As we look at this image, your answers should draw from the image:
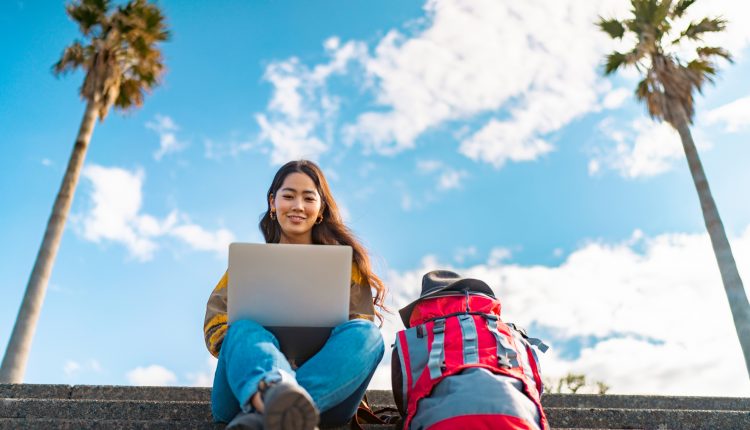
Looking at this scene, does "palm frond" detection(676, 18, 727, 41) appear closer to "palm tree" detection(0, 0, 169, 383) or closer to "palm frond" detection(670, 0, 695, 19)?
"palm frond" detection(670, 0, 695, 19)

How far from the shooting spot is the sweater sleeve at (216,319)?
2.71m

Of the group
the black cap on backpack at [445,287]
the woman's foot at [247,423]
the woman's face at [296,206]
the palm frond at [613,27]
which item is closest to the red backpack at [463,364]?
the black cap on backpack at [445,287]

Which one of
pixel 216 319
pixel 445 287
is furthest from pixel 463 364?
pixel 216 319

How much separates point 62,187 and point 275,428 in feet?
27.6

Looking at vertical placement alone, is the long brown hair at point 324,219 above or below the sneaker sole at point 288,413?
above

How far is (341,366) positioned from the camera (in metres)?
2.37

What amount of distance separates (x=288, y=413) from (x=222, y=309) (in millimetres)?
1229

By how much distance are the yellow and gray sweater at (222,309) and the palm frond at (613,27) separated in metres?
9.68

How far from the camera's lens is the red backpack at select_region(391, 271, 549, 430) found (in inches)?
87.7

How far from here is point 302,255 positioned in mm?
2488

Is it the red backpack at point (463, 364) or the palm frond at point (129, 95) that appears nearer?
the red backpack at point (463, 364)

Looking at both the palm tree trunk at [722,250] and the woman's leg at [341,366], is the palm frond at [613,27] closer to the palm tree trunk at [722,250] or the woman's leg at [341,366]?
the palm tree trunk at [722,250]

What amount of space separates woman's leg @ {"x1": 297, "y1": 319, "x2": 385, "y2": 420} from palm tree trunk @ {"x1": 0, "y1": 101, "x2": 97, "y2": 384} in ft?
21.5

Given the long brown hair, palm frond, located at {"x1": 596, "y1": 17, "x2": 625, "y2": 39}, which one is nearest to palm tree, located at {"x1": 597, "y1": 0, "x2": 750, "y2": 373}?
palm frond, located at {"x1": 596, "y1": 17, "x2": 625, "y2": 39}
